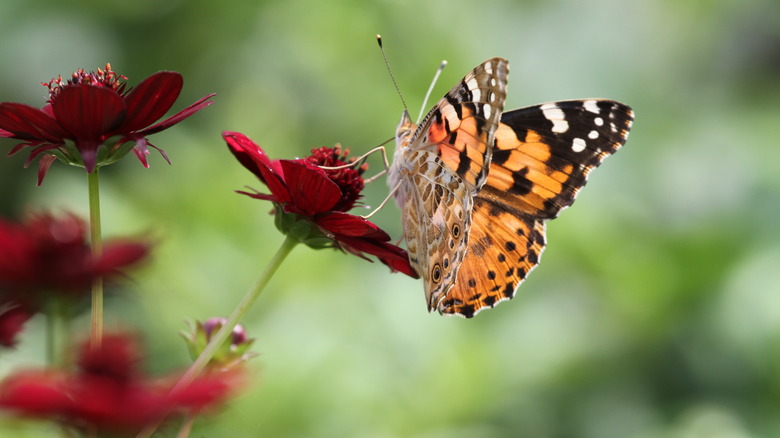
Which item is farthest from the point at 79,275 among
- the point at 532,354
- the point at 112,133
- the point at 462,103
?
the point at 532,354

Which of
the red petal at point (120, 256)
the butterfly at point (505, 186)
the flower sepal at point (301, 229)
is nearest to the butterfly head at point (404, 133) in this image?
the butterfly at point (505, 186)

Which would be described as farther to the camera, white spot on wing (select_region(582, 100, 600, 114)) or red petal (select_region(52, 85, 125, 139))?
white spot on wing (select_region(582, 100, 600, 114))

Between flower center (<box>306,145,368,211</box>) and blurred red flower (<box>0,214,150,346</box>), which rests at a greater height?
blurred red flower (<box>0,214,150,346</box>)

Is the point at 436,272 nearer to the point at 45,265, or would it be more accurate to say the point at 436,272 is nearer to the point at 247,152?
the point at 247,152

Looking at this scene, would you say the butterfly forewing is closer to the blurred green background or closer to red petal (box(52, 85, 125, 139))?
red petal (box(52, 85, 125, 139))

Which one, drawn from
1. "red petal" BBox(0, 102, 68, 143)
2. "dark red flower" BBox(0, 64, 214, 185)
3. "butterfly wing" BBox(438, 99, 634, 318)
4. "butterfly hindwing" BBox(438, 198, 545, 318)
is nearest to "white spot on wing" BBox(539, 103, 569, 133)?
"butterfly wing" BBox(438, 99, 634, 318)
